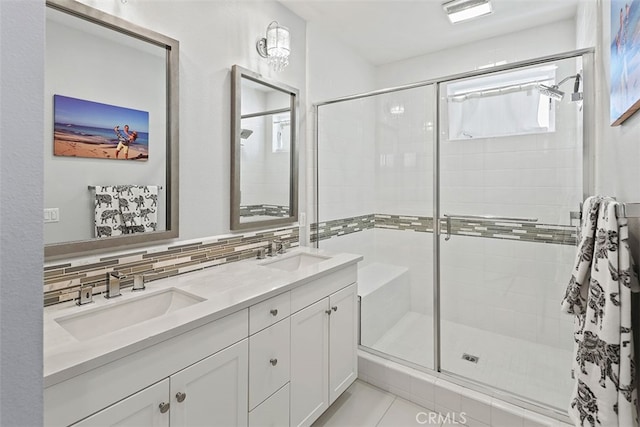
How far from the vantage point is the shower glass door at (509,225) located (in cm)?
208

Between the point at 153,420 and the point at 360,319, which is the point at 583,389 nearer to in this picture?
the point at 153,420

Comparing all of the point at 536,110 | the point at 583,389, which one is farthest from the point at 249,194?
the point at 536,110

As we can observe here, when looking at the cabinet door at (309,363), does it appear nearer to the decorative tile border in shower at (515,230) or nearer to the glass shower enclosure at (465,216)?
the glass shower enclosure at (465,216)

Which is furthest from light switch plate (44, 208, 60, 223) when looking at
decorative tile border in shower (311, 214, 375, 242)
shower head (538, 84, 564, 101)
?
shower head (538, 84, 564, 101)

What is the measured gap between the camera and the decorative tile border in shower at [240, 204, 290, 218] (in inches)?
79.1

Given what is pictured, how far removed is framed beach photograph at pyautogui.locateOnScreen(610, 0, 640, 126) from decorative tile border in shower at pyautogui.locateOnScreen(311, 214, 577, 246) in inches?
46.3

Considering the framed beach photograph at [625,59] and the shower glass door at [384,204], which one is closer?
the framed beach photograph at [625,59]

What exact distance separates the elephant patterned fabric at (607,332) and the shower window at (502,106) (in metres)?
1.65

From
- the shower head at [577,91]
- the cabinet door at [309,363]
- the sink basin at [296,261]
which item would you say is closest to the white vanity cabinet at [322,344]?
the cabinet door at [309,363]

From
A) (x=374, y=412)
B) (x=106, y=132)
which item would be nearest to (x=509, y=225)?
(x=374, y=412)

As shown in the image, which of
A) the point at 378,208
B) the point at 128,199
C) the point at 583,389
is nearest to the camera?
the point at 583,389

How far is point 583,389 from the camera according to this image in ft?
3.21

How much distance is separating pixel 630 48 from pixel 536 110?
168 centimetres

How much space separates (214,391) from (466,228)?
2159mm
